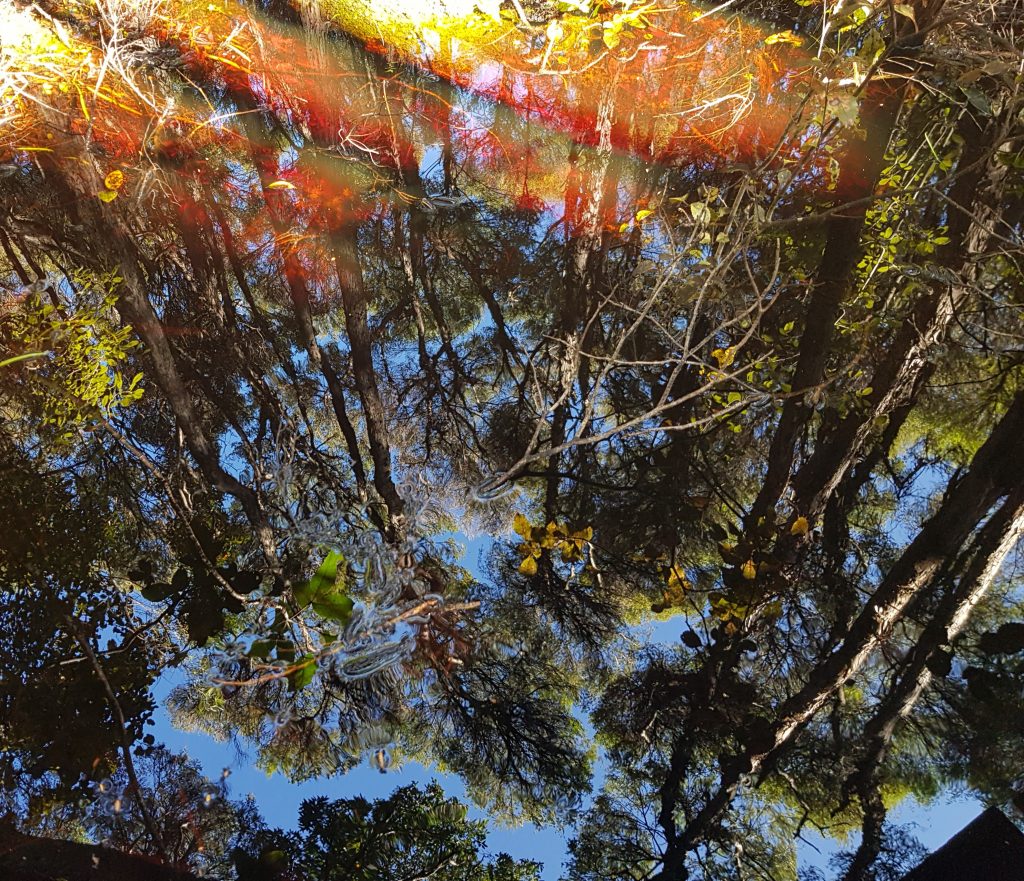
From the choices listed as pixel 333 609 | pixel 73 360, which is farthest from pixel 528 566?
pixel 73 360

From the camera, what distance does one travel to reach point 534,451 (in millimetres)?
1780

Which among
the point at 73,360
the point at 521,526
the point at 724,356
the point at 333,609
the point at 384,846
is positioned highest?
the point at 73,360

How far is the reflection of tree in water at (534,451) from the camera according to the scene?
1418mm

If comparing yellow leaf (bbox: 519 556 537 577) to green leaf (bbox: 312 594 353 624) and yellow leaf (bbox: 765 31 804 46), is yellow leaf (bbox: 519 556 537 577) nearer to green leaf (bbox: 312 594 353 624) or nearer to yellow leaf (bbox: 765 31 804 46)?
green leaf (bbox: 312 594 353 624)

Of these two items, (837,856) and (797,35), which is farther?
(797,35)

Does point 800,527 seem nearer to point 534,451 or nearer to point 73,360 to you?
point 534,451

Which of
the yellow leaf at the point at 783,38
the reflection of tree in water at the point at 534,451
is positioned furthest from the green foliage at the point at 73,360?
the yellow leaf at the point at 783,38

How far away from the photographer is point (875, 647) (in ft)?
5.12

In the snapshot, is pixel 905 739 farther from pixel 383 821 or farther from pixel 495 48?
pixel 495 48

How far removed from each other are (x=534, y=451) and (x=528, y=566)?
1.05 ft

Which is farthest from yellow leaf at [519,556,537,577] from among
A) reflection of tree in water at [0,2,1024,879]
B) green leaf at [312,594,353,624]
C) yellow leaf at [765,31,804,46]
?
yellow leaf at [765,31,804,46]

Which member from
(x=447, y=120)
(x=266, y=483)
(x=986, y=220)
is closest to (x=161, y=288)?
(x=266, y=483)

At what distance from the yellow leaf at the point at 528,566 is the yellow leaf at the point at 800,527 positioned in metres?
0.66

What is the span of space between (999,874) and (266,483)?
1.78 m
